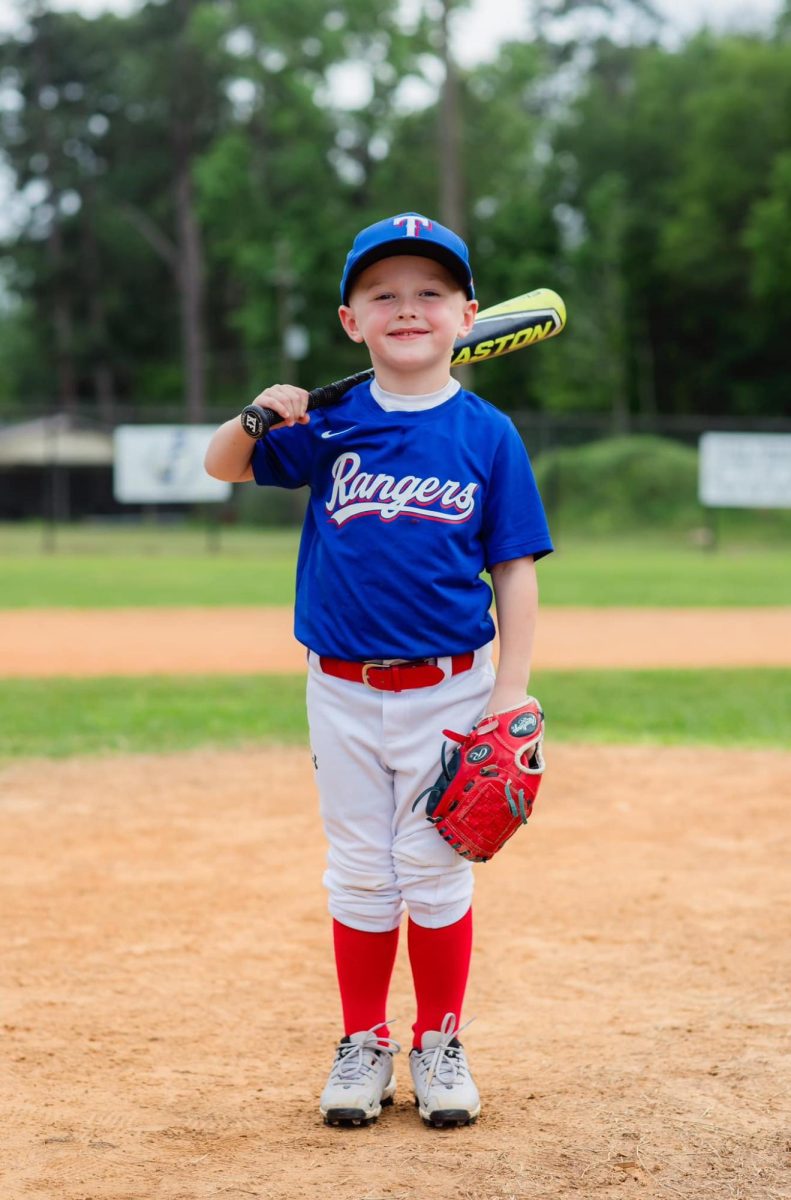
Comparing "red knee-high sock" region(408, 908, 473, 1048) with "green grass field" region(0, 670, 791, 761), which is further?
"green grass field" region(0, 670, 791, 761)

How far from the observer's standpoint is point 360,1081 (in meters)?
2.54

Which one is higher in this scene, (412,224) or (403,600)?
(412,224)

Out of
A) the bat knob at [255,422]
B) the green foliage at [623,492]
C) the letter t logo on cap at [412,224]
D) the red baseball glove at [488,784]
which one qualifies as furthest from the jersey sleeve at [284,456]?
the green foliage at [623,492]

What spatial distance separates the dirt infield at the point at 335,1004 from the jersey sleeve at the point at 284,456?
1185mm

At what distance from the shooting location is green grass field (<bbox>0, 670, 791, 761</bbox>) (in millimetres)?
6418

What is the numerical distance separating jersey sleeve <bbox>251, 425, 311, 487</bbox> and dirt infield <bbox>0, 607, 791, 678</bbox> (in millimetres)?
6137

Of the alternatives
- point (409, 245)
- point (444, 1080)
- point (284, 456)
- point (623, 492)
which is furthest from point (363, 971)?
point (623, 492)

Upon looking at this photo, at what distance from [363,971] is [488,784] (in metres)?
0.48

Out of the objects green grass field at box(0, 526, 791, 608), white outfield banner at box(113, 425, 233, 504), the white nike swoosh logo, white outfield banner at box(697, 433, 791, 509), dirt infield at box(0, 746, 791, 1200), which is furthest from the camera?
white outfield banner at box(697, 433, 791, 509)

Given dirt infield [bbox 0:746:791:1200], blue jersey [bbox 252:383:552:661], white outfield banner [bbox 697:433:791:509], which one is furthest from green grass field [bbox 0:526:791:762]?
white outfield banner [bbox 697:433:791:509]

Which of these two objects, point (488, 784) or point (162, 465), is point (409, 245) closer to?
point (488, 784)

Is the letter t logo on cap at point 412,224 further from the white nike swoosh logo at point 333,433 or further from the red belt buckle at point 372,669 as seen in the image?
the red belt buckle at point 372,669

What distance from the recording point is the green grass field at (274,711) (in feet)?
21.1

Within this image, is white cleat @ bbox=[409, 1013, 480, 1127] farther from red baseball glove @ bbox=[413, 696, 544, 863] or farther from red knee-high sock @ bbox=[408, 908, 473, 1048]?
red baseball glove @ bbox=[413, 696, 544, 863]
